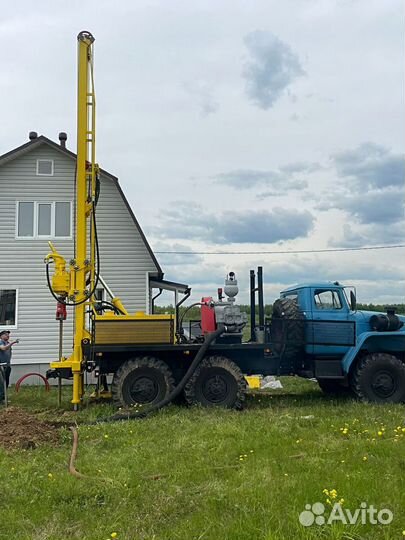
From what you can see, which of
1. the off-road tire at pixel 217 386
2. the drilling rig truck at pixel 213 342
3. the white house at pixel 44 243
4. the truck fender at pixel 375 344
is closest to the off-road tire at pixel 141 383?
the drilling rig truck at pixel 213 342

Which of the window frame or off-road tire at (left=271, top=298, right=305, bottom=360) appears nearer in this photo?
A: off-road tire at (left=271, top=298, right=305, bottom=360)

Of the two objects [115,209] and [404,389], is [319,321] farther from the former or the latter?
[115,209]

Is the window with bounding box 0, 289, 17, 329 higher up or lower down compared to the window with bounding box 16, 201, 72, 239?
lower down

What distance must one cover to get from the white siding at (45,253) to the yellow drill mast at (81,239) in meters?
6.76

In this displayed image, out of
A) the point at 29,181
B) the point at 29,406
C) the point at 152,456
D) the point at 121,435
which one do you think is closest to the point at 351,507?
the point at 152,456

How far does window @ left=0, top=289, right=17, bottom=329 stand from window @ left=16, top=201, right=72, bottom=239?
189 centimetres

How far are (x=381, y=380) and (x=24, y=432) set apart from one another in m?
6.61

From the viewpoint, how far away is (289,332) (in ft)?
35.7

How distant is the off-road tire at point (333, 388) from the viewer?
12.2 meters

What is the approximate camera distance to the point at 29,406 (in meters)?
11.7

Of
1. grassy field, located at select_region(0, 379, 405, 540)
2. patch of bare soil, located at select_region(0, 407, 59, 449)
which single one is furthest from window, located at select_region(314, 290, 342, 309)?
patch of bare soil, located at select_region(0, 407, 59, 449)

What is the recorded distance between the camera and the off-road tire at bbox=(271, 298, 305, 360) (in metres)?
10.9

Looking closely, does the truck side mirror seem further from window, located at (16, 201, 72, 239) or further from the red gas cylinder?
window, located at (16, 201, 72, 239)

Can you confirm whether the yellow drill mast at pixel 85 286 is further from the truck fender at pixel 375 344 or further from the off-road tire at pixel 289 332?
the truck fender at pixel 375 344
